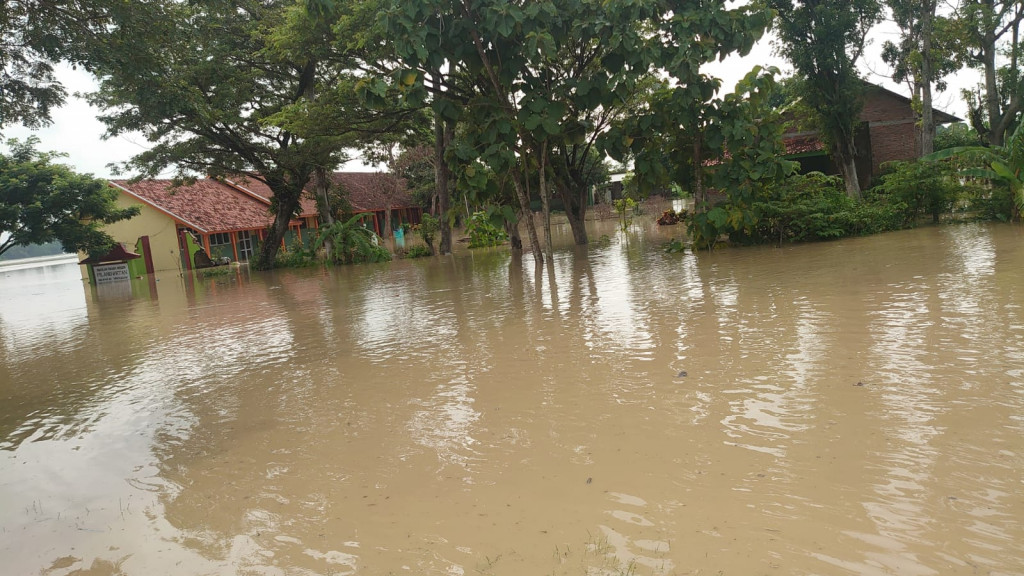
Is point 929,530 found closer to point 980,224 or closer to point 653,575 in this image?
point 653,575

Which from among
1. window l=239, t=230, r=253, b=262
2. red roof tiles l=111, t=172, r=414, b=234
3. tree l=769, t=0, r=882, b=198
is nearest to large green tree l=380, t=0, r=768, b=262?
tree l=769, t=0, r=882, b=198

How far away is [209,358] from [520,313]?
3805 mm

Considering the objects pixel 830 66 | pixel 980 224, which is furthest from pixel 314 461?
pixel 830 66

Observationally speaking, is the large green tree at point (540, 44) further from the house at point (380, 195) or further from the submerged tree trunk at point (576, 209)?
the house at point (380, 195)

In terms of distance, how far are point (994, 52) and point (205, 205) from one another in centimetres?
3396

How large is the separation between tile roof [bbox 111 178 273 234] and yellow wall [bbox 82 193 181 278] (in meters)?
0.70

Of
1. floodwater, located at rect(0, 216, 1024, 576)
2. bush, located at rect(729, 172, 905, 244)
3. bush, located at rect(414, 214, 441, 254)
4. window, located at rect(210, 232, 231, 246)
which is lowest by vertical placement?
floodwater, located at rect(0, 216, 1024, 576)

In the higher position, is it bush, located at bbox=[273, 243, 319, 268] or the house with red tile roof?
the house with red tile roof

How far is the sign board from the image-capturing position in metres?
30.3

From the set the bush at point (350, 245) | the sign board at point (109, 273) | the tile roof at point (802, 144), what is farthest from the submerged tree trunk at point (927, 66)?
the sign board at point (109, 273)

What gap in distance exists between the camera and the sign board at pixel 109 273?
30.3 m

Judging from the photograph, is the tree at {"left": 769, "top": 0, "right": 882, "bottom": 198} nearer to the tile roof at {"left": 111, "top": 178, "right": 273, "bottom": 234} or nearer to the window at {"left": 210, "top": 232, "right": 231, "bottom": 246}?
the tile roof at {"left": 111, "top": 178, "right": 273, "bottom": 234}

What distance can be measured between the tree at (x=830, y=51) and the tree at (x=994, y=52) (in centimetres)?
253

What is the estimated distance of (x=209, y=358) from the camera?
8.15 meters
